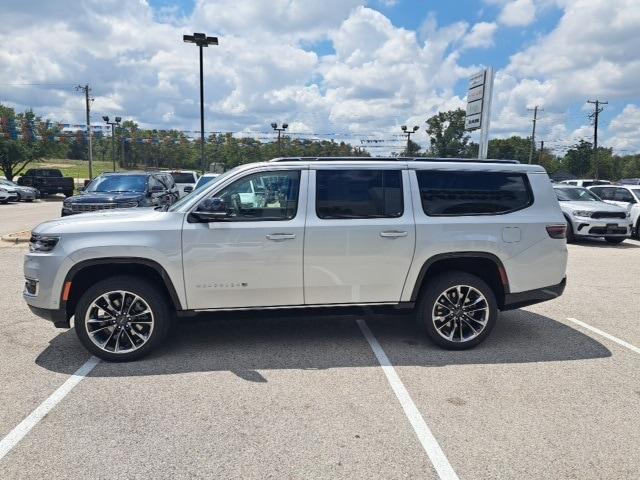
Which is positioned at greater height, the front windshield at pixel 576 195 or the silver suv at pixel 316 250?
the front windshield at pixel 576 195

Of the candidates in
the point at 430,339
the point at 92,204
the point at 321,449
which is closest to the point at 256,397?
the point at 321,449

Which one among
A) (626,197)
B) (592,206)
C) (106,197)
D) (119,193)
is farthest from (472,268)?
(626,197)

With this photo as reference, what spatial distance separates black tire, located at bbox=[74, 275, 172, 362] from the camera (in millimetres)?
4480

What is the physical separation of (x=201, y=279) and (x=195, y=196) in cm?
82

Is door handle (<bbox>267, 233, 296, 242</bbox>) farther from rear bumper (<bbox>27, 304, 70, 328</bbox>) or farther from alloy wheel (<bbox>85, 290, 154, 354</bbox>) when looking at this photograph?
rear bumper (<bbox>27, 304, 70, 328</bbox>)

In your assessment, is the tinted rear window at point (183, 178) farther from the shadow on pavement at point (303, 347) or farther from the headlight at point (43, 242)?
the headlight at point (43, 242)

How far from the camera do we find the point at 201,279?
4523mm

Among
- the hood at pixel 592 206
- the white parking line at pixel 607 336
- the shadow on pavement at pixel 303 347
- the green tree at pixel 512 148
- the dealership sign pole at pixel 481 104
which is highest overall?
the green tree at pixel 512 148

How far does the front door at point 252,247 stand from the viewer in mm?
4496

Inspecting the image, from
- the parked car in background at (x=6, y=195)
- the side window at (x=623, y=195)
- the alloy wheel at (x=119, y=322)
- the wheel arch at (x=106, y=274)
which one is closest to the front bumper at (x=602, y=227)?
the side window at (x=623, y=195)

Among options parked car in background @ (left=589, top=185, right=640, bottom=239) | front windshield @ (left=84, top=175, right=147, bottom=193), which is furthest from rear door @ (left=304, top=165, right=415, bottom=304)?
parked car in background @ (left=589, top=185, right=640, bottom=239)

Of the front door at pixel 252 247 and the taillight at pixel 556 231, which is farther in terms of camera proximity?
the taillight at pixel 556 231

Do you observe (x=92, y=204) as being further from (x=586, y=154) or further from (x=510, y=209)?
(x=586, y=154)

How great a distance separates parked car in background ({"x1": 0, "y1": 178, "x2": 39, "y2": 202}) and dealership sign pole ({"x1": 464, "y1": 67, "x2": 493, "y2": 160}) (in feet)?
87.5
